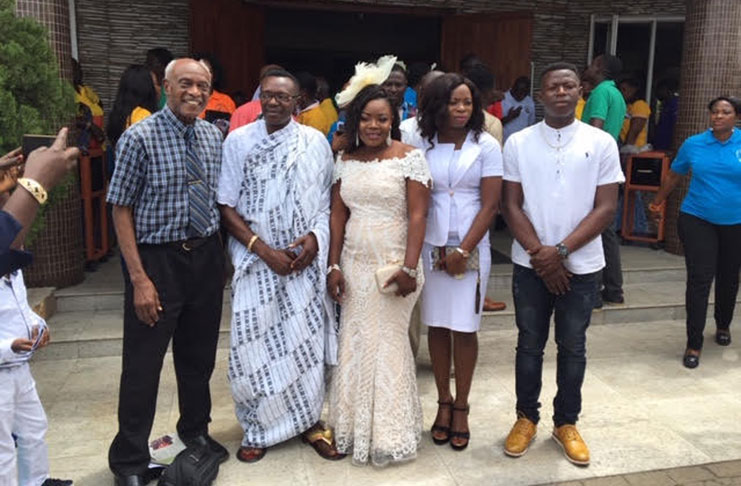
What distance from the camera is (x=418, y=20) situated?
10297 millimetres

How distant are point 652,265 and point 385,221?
432 centimetres

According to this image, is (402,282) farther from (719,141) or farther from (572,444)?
(719,141)

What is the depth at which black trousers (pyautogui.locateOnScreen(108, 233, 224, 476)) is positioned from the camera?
2848mm

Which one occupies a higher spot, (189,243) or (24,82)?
(24,82)

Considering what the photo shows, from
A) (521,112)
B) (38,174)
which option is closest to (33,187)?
(38,174)

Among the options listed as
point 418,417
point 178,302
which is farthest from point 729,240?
point 178,302

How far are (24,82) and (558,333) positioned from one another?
291cm

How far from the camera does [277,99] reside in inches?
120

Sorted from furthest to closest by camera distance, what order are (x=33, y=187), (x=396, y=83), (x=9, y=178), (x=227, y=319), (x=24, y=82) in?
(x=227, y=319) → (x=396, y=83) → (x=24, y=82) → (x=9, y=178) → (x=33, y=187)

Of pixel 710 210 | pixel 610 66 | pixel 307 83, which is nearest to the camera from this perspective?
pixel 710 210

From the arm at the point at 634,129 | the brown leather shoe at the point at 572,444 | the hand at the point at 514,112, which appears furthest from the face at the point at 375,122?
the arm at the point at 634,129

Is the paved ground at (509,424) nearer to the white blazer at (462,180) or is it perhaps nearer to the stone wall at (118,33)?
the white blazer at (462,180)

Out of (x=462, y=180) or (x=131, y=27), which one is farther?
(x=131, y=27)

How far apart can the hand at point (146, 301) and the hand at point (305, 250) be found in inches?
25.1
